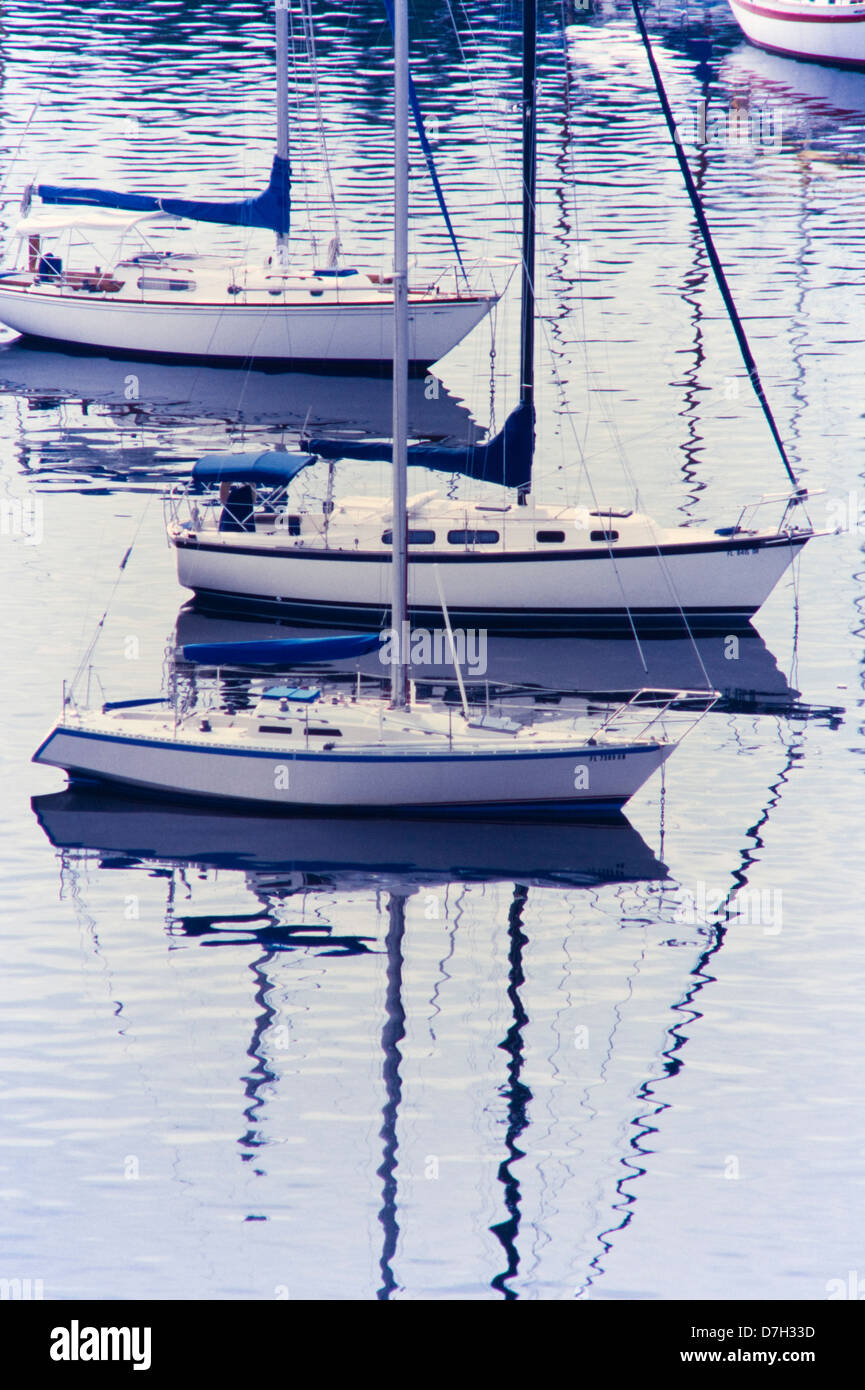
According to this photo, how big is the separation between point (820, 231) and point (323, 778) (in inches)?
1636

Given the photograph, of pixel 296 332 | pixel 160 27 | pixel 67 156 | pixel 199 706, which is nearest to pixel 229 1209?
pixel 199 706

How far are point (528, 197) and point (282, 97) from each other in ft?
55.7

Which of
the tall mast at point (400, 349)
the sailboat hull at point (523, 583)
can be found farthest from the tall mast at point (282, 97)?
the tall mast at point (400, 349)

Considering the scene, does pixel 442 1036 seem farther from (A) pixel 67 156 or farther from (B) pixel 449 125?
(B) pixel 449 125

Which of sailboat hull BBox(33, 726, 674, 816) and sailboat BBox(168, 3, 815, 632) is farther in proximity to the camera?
sailboat BBox(168, 3, 815, 632)

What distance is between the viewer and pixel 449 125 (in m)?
77.4

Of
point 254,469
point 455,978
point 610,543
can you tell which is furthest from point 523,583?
point 455,978

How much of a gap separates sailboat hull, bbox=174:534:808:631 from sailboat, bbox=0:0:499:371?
51.5ft

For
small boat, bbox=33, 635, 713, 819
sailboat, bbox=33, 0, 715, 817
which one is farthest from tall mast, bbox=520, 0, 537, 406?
small boat, bbox=33, 635, 713, 819

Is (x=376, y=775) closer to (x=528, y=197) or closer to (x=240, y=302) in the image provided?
(x=528, y=197)

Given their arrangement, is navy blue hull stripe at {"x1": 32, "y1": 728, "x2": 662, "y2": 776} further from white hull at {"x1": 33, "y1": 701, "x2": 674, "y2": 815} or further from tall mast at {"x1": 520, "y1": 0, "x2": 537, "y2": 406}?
tall mast at {"x1": 520, "y1": 0, "x2": 537, "y2": 406}

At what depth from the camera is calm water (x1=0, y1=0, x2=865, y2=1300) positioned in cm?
2089

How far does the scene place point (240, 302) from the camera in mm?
50781

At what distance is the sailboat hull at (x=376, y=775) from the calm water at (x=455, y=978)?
0.47 m
